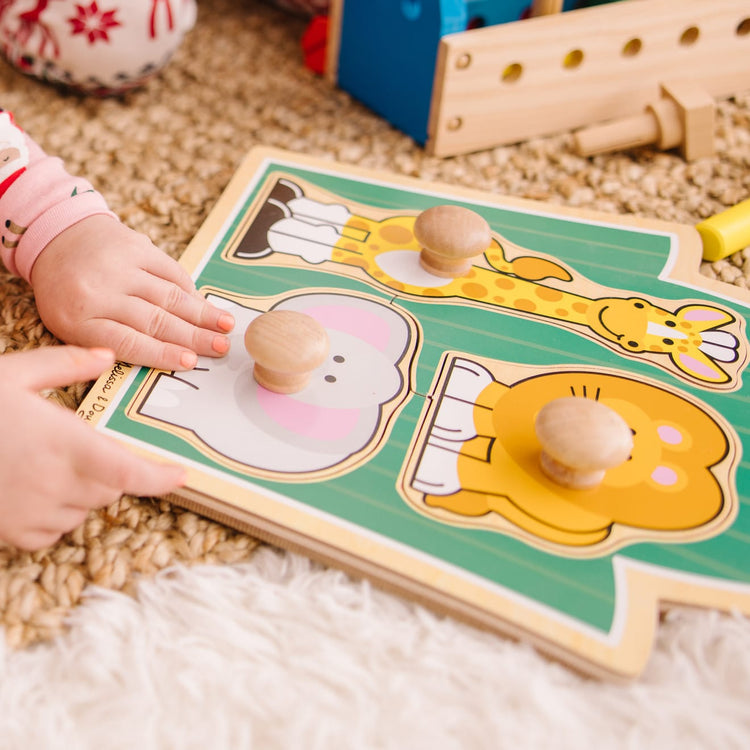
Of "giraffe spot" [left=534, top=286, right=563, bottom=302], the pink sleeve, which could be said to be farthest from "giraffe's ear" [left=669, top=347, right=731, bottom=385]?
the pink sleeve

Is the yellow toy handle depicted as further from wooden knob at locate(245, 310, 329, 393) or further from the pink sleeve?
the pink sleeve

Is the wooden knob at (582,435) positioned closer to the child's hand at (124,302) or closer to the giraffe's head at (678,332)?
the giraffe's head at (678,332)

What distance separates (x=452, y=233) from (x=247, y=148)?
331 millimetres

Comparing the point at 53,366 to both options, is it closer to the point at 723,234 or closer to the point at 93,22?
the point at 93,22

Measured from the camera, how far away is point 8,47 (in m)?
0.85

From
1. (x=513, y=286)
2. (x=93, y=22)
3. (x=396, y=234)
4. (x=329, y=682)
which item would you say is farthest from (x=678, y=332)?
(x=93, y=22)

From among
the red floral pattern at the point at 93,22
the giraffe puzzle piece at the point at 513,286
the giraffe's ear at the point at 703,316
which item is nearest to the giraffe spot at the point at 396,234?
the giraffe puzzle piece at the point at 513,286

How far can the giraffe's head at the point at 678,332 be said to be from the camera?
0.62 meters

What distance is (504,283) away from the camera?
67cm

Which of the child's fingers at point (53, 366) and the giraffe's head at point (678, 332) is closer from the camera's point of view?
the child's fingers at point (53, 366)

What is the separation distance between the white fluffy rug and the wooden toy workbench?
21.3 inches

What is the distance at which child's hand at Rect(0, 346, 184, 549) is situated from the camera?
47cm

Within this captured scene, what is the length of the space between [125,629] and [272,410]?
179 millimetres

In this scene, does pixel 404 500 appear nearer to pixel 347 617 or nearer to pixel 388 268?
pixel 347 617
